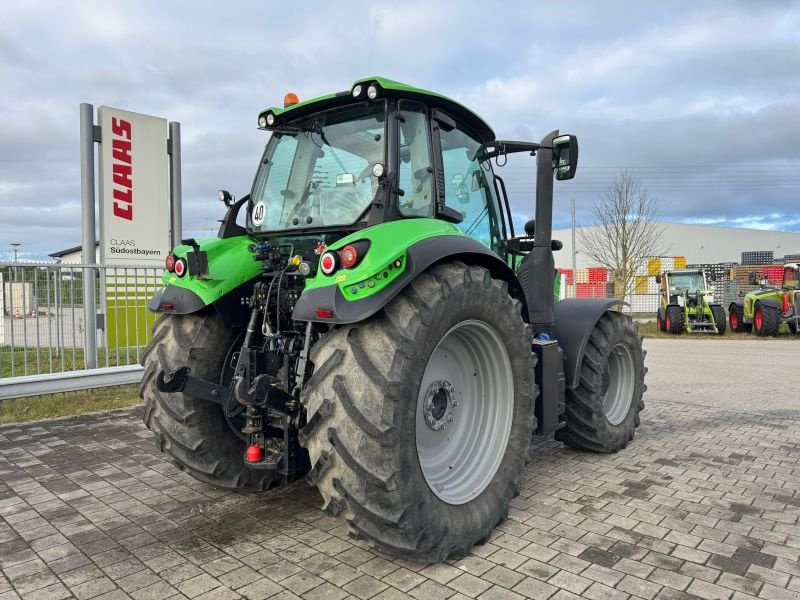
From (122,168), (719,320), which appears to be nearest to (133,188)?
(122,168)

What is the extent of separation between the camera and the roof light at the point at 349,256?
2783 millimetres

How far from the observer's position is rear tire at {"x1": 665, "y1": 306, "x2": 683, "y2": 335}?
19.6 metres

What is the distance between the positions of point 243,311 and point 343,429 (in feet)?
4.76

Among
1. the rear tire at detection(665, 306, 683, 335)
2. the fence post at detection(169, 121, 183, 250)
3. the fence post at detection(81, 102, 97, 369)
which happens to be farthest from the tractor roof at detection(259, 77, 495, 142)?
the rear tire at detection(665, 306, 683, 335)

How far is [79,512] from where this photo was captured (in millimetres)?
3711

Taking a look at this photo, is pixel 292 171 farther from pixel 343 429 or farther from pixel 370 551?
pixel 370 551

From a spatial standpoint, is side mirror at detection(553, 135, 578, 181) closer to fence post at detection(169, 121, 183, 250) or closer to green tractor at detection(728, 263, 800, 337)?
fence post at detection(169, 121, 183, 250)

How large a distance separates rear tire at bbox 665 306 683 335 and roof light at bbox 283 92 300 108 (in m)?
18.7

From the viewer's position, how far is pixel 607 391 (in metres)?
5.34

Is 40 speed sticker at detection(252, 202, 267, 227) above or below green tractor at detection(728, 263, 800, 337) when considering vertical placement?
above

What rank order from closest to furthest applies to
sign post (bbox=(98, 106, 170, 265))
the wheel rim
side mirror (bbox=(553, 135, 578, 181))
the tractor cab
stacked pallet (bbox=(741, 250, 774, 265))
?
side mirror (bbox=(553, 135, 578, 181)) < the wheel rim < sign post (bbox=(98, 106, 170, 265)) < the tractor cab < stacked pallet (bbox=(741, 250, 774, 265))

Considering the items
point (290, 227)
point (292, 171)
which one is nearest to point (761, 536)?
point (290, 227)

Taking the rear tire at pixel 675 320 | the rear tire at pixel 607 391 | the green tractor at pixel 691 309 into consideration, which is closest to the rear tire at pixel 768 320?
the green tractor at pixel 691 309

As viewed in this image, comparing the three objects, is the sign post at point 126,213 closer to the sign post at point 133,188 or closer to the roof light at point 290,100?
the sign post at point 133,188
